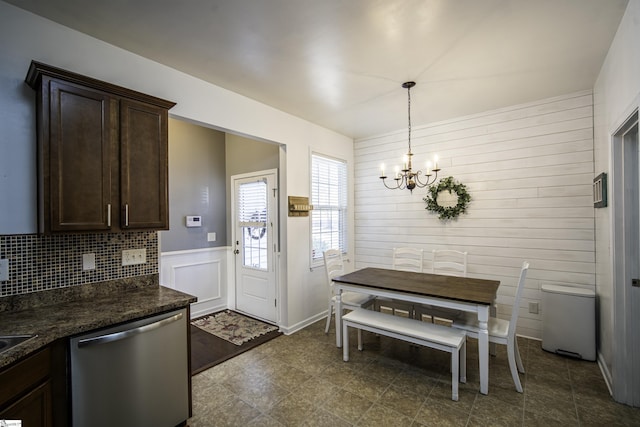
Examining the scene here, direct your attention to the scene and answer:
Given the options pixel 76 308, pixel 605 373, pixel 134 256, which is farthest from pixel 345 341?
pixel 605 373

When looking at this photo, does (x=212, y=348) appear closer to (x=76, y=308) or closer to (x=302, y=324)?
(x=302, y=324)

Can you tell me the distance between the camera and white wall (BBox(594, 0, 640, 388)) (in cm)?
183

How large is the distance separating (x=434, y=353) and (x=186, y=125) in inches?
170

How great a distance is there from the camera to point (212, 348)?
10.6 feet

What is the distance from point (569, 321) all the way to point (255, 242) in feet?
12.4

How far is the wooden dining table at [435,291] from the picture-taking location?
2.36 m

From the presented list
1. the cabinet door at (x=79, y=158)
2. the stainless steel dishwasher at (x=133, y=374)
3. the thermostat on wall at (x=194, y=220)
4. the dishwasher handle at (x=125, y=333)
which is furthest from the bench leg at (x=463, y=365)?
the thermostat on wall at (x=194, y=220)

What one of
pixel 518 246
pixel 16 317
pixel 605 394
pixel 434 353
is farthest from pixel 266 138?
pixel 605 394

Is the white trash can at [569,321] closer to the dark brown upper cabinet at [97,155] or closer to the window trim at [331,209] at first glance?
the window trim at [331,209]

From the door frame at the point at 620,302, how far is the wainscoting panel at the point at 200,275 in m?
4.37

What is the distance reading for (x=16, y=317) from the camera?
1659 millimetres

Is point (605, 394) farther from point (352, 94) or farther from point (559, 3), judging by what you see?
point (352, 94)

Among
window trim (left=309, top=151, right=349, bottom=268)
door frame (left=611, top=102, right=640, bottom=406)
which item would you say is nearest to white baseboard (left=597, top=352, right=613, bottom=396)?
door frame (left=611, top=102, right=640, bottom=406)

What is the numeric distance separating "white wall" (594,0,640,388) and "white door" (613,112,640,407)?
93 millimetres
